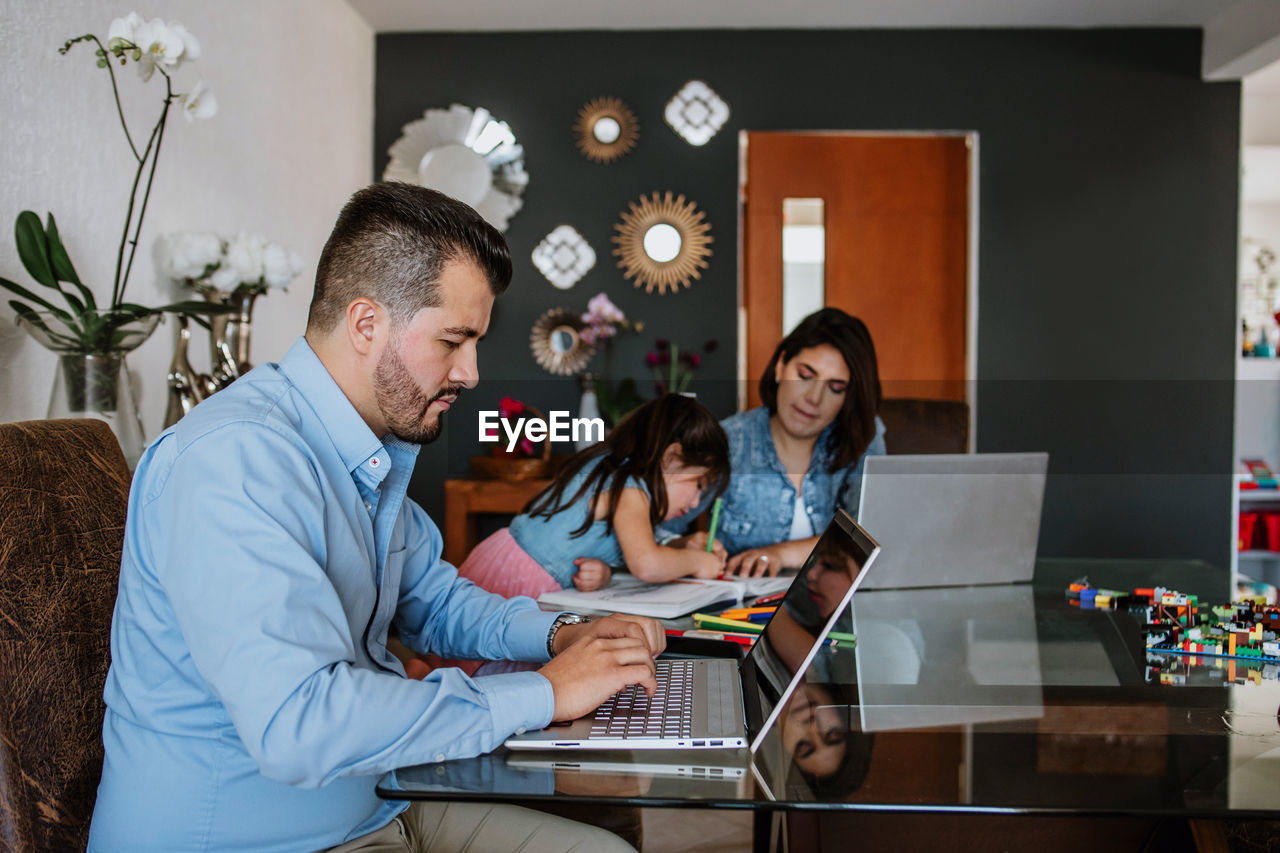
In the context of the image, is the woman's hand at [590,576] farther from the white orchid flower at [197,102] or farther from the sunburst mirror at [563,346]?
the sunburst mirror at [563,346]

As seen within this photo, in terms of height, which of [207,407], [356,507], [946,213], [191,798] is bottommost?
[191,798]

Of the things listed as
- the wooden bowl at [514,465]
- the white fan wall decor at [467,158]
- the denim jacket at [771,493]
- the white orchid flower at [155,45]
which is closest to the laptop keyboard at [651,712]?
the denim jacket at [771,493]

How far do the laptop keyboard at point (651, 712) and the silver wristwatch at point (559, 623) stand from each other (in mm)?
145

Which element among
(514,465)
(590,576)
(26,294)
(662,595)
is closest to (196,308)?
(26,294)

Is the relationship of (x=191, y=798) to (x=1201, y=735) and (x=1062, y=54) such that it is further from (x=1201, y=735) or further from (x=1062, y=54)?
(x=1062, y=54)

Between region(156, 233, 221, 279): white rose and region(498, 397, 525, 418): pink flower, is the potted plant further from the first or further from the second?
region(498, 397, 525, 418): pink flower

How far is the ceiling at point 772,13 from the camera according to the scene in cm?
368

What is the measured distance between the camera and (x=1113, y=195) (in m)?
3.99

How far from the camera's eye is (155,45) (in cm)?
173

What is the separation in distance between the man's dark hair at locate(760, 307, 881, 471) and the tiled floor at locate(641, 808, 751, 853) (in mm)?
860

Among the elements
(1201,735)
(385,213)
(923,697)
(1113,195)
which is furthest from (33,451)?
(1113,195)

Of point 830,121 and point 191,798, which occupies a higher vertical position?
point 830,121

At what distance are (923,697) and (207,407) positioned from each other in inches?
34.2

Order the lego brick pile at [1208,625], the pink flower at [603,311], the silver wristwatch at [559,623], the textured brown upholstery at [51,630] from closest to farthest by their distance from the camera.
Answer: the textured brown upholstery at [51,630], the silver wristwatch at [559,623], the lego brick pile at [1208,625], the pink flower at [603,311]
